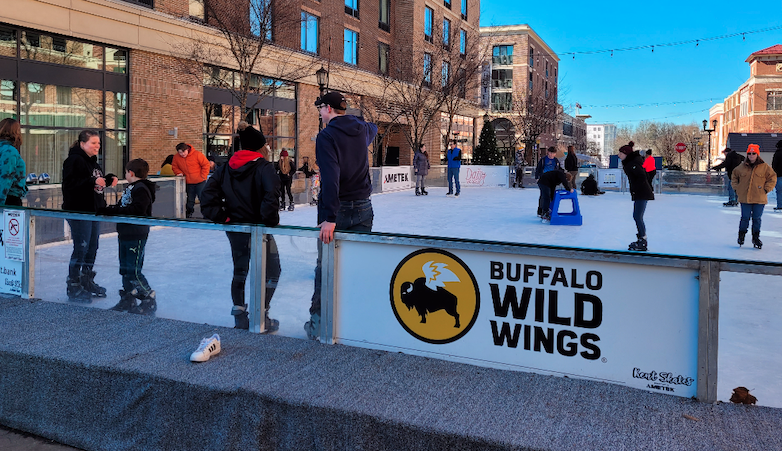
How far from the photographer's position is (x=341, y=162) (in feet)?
15.0

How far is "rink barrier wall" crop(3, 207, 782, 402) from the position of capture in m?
2.88

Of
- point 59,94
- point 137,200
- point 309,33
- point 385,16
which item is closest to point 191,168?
point 59,94

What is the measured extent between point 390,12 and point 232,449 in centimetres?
3538

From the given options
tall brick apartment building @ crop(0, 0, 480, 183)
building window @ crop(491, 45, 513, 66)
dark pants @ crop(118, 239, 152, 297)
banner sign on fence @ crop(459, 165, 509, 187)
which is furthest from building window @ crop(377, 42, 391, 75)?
building window @ crop(491, 45, 513, 66)

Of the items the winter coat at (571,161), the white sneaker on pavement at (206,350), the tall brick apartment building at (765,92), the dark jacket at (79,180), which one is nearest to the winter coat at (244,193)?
the white sneaker on pavement at (206,350)

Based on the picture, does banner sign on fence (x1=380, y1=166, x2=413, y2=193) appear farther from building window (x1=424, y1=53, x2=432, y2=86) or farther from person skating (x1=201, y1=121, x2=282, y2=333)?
person skating (x1=201, y1=121, x2=282, y2=333)

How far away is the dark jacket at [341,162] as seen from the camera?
170 inches

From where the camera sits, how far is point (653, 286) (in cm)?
298

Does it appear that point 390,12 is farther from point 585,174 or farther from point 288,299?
point 288,299

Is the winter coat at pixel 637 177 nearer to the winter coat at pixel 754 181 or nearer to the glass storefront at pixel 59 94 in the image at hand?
the winter coat at pixel 754 181

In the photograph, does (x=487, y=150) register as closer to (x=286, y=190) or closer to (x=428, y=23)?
(x=428, y=23)

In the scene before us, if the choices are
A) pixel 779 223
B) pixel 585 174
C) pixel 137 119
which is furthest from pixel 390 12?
pixel 779 223

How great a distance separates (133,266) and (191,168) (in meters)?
8.25

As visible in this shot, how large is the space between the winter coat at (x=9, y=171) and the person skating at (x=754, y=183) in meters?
10.2
